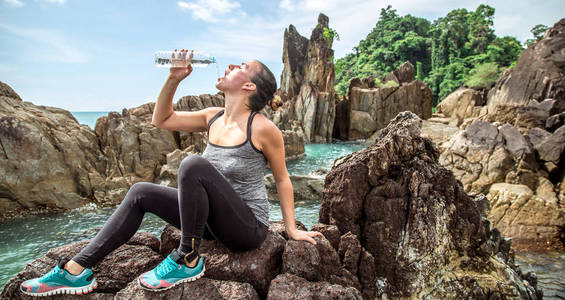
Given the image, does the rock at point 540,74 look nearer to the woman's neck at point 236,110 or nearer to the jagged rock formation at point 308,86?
the jagged rock formation at point 308,86

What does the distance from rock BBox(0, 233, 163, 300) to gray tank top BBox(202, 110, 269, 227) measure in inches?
36.1

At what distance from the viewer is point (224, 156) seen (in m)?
2.69

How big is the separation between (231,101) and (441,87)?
4942cm

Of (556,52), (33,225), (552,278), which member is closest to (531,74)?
(556,52)

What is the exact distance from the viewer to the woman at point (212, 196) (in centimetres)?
239

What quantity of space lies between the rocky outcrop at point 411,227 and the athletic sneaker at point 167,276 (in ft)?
4.93

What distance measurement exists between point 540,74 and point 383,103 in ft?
52.7

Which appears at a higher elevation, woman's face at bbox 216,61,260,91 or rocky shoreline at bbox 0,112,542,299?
woman's face at bbox 216,61,260,91

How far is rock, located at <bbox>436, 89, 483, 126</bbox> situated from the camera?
30.0 m

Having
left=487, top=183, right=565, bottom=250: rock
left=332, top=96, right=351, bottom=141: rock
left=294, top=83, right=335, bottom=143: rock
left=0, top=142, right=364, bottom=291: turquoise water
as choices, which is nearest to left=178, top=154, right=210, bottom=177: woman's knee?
left=0, top=142, right=364, bottom=291: turquoise water

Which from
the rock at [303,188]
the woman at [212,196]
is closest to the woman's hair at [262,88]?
the woman at [212,196]

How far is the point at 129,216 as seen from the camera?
2559 millimetres

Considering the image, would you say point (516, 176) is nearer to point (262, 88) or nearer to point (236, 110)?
point (262, 88)

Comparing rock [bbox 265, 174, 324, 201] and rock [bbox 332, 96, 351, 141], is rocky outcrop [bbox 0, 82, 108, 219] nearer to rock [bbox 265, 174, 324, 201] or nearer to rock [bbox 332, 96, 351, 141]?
rock [bbox 265, 174, 324, 201]
